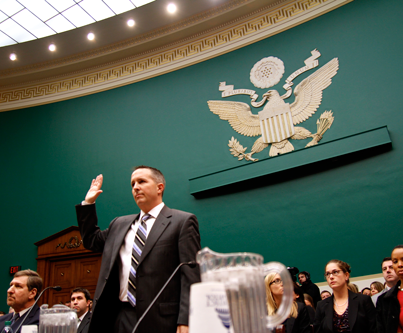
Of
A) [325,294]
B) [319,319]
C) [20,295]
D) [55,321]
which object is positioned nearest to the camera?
[55,321]

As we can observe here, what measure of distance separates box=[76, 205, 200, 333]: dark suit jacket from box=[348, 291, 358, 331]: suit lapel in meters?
1.65

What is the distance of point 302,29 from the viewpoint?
22.8ft

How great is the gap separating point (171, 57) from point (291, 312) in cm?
649

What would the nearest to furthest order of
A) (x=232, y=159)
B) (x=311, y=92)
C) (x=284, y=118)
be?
1. (x=311, y=92)
2. (x=284, y=118)
3. (x=232, y=159)

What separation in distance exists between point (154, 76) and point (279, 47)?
2.81m

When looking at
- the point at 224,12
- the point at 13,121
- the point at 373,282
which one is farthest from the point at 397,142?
the point at 13,121

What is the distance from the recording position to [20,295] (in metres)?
2.74

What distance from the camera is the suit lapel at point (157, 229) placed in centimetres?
185

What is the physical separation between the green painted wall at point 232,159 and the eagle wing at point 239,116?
15 centimetres

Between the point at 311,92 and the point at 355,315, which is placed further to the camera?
the point at 311,92

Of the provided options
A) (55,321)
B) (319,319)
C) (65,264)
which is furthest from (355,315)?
(65,264)

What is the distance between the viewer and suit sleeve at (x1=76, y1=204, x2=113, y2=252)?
2.00 meters

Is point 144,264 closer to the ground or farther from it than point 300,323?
farther from it

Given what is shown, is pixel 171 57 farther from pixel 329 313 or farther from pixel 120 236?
pixel 120 236
